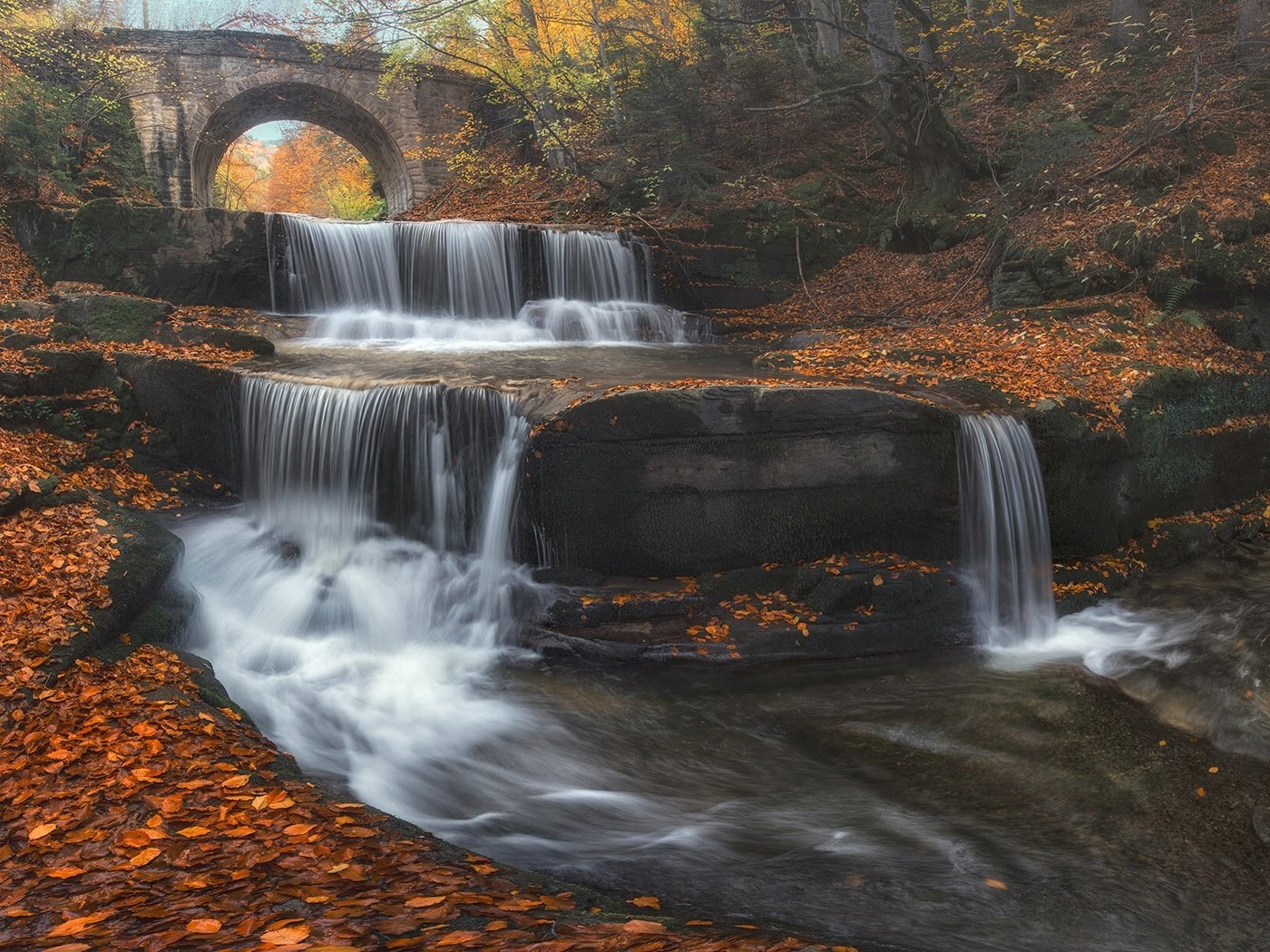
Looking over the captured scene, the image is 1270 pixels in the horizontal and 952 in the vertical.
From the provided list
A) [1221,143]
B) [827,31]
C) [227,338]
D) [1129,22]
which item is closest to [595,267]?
[227,338]

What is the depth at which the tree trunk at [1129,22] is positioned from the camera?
14219mm

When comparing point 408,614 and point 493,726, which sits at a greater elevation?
point 408,614

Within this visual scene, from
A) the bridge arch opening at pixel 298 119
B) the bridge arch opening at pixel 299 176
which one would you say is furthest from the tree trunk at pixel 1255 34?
the bridge arch opening at pixel 299 176

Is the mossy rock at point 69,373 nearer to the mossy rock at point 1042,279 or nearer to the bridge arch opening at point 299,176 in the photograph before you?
the mossy rock at point 1042,279

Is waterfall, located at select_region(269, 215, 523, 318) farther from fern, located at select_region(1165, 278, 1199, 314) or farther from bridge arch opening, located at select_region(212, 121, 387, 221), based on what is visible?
bridge arch opening, located at select_region(212, 121, 387, 221)

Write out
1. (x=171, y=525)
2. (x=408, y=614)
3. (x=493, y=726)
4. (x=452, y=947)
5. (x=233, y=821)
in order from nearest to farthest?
1. (x=452, y=947)
2. (x=233, y=821)
3. (x=493, y=726)
4. (x=408, y=614)
5. (x=171, y=525)

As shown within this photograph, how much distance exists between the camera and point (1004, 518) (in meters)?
7.46

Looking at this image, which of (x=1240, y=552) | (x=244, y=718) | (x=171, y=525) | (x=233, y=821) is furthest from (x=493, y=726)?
(x=1240, y=552)

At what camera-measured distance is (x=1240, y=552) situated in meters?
8.17

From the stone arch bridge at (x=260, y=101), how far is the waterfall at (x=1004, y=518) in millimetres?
15361

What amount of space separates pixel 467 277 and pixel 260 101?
11838 millimetres

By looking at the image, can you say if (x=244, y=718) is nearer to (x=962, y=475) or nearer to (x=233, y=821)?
(x=233, y=821)

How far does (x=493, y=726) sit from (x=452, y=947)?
326cm

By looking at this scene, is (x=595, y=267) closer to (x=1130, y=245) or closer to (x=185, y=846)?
(x=1130, y=245)
